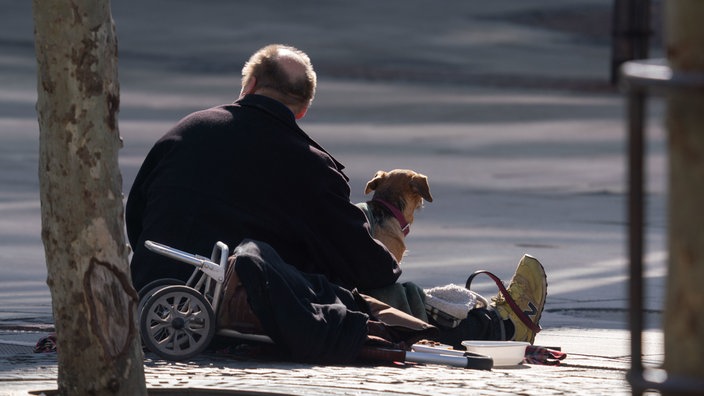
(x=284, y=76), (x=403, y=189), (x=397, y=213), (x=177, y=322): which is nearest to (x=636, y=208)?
(x=177, y=322)

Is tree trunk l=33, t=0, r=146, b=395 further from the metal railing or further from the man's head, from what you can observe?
the man's head

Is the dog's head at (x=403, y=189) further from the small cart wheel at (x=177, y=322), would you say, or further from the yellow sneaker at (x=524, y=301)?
the small cart wheel at (x=177, y=322)

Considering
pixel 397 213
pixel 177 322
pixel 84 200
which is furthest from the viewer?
pixel 397 213

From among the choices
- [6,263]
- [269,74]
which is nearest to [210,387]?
[269,74]

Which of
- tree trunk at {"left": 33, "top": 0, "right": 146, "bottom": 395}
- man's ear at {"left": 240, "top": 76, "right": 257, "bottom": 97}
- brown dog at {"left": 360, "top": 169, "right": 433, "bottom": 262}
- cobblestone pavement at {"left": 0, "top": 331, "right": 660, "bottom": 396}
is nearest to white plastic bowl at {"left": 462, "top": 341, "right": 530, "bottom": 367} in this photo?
cobblestone pavement at {"left": 0, "top": 331, "right": 660, "bottom": 396}

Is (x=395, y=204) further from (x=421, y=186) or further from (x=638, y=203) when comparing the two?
(x=638, y=203)

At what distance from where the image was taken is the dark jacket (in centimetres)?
690

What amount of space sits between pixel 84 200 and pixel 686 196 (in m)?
2.41

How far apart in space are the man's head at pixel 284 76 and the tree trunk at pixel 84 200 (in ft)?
8.02

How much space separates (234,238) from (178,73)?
25096 mm

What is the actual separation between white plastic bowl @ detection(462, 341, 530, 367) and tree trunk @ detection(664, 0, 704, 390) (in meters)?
4.04

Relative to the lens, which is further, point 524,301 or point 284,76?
point 524,301

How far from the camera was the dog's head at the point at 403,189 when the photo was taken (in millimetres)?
7961

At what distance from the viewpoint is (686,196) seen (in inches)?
105
